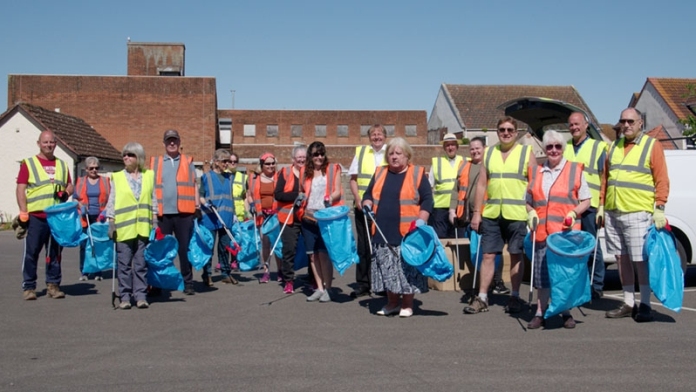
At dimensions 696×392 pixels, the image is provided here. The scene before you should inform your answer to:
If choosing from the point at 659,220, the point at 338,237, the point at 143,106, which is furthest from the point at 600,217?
the point at 143,106

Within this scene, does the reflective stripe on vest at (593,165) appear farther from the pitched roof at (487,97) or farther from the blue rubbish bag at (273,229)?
the pitched roof at (487,97)

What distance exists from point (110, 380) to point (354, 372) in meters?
1.80

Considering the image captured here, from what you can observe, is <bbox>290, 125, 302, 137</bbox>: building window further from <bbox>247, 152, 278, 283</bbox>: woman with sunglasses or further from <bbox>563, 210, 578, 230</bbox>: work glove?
<bbox>563, 210, 578, 230</bbox>: work glove

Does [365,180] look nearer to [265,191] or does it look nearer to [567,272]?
[265,191]

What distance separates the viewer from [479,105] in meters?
58.3

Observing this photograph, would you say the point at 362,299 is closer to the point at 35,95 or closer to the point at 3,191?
the point at 3,191

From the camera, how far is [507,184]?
8.34 metres

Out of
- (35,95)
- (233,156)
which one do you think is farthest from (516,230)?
(35,95)

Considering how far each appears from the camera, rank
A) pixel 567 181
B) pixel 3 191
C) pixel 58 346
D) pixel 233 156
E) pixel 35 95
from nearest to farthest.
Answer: pixel 58 346 → pixel 567 181 → pixel 233 156 → pixel 3 191 → pixel 35 95

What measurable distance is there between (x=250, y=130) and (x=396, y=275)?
198 ft

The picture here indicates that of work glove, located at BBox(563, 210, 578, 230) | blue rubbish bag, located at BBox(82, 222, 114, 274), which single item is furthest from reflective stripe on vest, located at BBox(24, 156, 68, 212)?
work glove, located at BBox(563, 210, 578, 230)

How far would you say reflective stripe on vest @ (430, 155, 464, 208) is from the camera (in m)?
11.2

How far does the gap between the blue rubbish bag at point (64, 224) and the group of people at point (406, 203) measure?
17cm

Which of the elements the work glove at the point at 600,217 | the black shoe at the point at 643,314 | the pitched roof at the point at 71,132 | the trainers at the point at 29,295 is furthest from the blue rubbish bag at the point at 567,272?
the pitched roof at the point at 71,132
